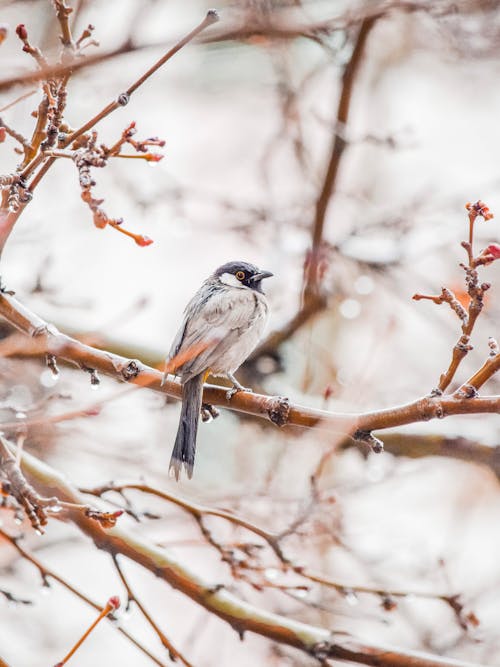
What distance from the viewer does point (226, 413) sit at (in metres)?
5.11

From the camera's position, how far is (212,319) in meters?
3.91

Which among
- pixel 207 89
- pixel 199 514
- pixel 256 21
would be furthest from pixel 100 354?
pixel 207 89

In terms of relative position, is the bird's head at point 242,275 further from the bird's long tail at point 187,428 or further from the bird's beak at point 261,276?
the bird's long tail at point 187,428

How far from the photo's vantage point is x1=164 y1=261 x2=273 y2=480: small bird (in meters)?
3.14

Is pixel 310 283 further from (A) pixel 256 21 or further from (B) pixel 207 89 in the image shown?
(B) pixel 207 89

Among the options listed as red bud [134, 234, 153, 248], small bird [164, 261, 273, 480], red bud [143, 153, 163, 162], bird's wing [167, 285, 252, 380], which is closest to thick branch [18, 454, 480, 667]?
small bird [164, 261, 273, 480]

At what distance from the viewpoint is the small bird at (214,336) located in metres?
3.14

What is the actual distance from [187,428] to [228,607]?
709 mm

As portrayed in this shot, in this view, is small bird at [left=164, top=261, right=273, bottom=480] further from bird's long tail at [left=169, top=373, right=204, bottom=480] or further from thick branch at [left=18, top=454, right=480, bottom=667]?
thick branch at [left=18, top=454, right=480, bottom=667]

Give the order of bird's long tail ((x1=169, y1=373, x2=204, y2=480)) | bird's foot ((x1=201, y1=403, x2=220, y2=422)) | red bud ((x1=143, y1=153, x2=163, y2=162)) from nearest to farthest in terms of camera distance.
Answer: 1. red bud ((x1=143, y1=153, x2=163, y2=162))
2. bird's long tail ((x1=169, y1=373, x2=204, y2=480))
3. bird's foot ((x1=201, y1=403, x2=220, y2=422))

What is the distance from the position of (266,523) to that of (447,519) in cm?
356

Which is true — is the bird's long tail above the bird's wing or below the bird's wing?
below

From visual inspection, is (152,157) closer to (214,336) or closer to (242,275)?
(214,336)

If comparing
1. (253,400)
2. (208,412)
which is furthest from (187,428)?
(253,400)
